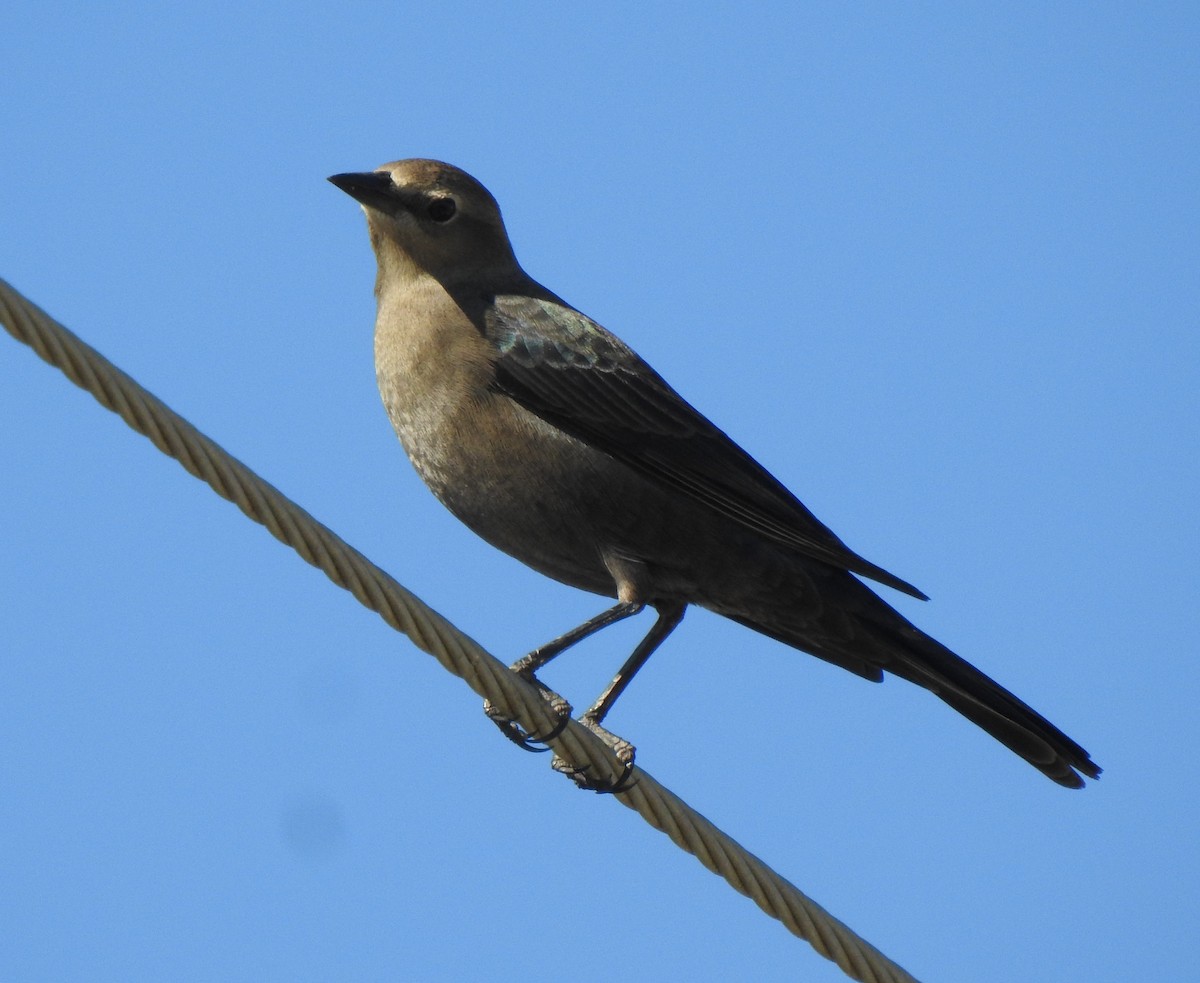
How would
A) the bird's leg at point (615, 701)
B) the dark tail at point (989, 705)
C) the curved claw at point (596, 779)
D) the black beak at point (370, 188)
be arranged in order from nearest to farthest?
the curved claw at point (596, 779), the bird's leg at point (615, 701), the dark tail at point (989, 705), the black beak at point (370, 188)

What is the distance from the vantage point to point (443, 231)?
7.09 metres

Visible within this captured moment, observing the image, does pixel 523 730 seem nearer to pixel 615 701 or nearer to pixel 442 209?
pixel 615 701

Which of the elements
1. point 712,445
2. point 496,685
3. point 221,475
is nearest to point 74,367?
point 221,475

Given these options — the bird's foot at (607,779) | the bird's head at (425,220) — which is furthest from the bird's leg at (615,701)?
the bird's head at (425,220)

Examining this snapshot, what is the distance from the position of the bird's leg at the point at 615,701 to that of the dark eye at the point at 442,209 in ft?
6.01

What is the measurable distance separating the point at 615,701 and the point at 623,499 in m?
0.75

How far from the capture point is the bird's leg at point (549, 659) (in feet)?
17.9

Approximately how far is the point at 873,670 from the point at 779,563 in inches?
24.7

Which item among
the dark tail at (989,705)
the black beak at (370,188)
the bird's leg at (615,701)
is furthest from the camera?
the black beak at (370,188)

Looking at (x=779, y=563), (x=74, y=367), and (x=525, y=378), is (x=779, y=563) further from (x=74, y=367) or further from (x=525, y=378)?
(x=74, y=367)

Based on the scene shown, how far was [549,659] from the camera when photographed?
6.06 meters

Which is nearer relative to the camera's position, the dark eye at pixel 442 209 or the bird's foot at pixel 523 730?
the bird's foot at pixel 523 730

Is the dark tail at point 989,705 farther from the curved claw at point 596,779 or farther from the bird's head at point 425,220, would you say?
the bird's head at point 425,220

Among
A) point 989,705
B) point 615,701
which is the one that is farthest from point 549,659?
point 989,705
